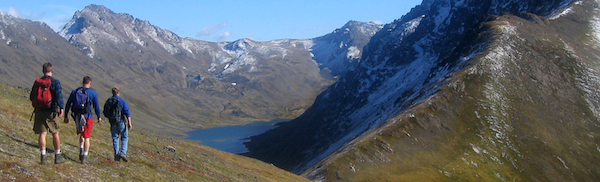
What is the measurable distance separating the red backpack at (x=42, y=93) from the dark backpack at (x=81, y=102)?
57.6 inches

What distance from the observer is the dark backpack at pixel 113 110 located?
26459 millimetres

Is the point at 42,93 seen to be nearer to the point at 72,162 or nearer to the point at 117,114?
the point at 117,114

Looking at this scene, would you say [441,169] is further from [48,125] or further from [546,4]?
[546,4]

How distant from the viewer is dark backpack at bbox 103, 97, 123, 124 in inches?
1042

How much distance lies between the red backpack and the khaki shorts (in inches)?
14.9

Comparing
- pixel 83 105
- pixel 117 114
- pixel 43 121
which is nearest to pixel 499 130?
pixel 117 114

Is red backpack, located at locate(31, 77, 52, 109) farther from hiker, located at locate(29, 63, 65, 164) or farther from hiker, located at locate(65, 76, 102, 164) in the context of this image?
hiker, located at locate(65, 76, 102, 164)

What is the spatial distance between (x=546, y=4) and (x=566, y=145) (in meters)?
114

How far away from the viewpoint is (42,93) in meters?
22.3

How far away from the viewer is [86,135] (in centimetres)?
2483

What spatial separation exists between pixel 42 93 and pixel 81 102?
6.90 feet

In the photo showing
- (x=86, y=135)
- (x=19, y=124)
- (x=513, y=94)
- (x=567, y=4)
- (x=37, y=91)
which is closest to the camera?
(x=37, y=91)

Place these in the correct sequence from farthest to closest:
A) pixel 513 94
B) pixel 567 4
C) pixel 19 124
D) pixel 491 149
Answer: pixel 567 4
pixel 513 94
pixel 491 149
pixel 19 124

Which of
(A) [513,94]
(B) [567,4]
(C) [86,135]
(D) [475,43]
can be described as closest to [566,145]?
(A) [513,94]
